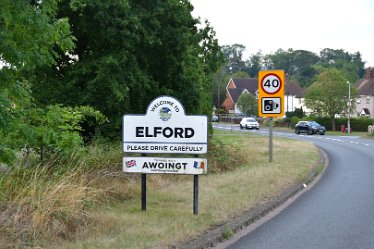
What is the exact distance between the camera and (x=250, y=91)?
11781 cm

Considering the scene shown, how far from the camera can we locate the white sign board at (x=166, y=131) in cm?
955

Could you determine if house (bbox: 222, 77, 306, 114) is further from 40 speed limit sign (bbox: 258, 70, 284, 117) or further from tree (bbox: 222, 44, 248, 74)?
40 speed limit sign (bbox: 258, 70, 284, 117)

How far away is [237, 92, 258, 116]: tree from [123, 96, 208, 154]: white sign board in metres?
81.1

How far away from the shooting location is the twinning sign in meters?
9.55

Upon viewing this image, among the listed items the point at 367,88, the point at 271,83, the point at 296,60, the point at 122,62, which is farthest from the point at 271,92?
the point at 296,60

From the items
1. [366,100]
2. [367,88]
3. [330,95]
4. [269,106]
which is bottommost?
[269,106]

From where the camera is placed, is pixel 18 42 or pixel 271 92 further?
pixel 271 92

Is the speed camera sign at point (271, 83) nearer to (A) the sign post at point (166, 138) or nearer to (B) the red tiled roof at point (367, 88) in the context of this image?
(A) the sign post at point (166, 138)

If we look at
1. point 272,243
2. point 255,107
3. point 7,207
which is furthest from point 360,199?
point 255,107

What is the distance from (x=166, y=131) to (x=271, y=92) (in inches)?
391

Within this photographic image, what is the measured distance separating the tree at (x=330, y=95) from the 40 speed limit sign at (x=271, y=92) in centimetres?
4975

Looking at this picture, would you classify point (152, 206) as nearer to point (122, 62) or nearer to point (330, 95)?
point (122, 62)

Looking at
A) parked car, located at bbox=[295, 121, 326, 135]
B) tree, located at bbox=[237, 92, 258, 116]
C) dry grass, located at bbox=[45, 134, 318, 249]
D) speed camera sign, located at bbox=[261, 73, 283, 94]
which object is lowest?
dry grass, located at bbox=[45, 134, 318, 249]

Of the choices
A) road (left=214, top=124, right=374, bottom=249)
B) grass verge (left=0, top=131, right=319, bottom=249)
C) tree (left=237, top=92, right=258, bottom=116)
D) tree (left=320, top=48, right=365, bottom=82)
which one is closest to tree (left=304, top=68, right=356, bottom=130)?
tree (left=237, top=92, right=258, bottom=116)
